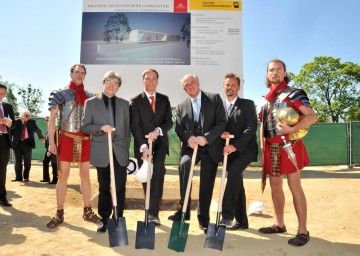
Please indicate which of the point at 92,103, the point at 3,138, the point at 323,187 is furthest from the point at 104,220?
the point at 323,187

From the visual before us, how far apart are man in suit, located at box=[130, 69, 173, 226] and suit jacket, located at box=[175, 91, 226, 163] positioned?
11.2 inches

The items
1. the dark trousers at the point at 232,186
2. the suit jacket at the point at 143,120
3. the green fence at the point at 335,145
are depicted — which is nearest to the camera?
the dark trousers at the point at 232,186

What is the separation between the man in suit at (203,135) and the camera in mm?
3893

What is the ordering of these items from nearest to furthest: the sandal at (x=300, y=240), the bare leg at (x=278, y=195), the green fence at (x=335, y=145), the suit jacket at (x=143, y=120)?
the sandal at (x=300, y=240)
the bare leg at (x=278, y=195)
the suit jacket at (x=143, y=120)
the green fence at (x=335, y=145)

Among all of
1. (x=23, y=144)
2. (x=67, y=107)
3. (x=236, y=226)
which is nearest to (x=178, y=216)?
(x=236, y=226)

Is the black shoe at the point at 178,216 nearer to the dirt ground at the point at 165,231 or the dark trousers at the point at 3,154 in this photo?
the dirt ground at the point at 165,231

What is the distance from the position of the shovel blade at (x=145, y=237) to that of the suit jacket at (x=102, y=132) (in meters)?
0.89

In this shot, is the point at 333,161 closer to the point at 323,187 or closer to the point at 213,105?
the point at 323,187

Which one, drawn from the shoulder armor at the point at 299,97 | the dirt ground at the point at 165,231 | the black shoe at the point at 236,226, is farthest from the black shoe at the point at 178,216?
the shoulder armor at the point at 299,97

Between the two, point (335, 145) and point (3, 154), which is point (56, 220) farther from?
point (335, 145)

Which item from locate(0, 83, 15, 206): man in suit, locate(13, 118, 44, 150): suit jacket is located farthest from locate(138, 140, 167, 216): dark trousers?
locate(13, 118, 44, 150): suit jacket

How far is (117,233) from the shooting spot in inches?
131

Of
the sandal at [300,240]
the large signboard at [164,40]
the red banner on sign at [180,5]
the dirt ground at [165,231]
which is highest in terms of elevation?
the red banner on sign at [180,5]

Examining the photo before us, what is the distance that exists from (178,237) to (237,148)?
1.25m
